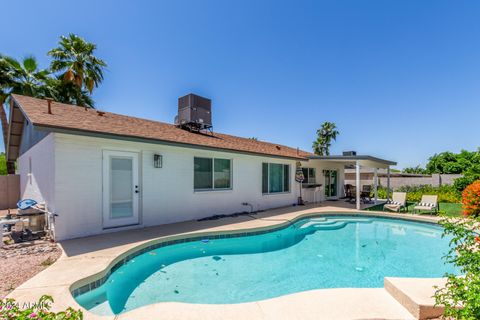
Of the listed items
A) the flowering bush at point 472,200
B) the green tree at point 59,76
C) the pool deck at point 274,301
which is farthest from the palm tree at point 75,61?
the flowering bush at point 472,200

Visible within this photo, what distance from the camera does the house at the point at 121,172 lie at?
238 inches

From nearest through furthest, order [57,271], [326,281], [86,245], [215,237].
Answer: [57,271], [326,281], [86,245], [215,237]

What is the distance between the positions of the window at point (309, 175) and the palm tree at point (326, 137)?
19.3 m

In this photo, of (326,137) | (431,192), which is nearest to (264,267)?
(431,192)

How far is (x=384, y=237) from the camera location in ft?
27.8

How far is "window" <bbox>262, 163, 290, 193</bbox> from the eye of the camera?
12.0m

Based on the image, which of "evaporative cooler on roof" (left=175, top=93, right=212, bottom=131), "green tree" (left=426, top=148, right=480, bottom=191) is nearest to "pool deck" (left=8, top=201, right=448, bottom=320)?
"evaporative cooler on roof" (left=175, top=93, right=212, bottom=131)

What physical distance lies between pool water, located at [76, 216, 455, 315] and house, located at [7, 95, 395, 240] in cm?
214

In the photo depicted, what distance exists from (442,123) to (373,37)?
13.3m

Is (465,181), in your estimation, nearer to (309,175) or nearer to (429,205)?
(429,205)

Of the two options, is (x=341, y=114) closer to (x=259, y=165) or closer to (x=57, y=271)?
(x=259, y=165)

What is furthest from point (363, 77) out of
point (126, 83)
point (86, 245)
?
point (86, 245)

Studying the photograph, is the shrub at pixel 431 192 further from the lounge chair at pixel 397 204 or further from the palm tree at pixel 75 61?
the palm tree at pixel 75 61

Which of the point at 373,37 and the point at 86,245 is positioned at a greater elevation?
the point at 373,37
